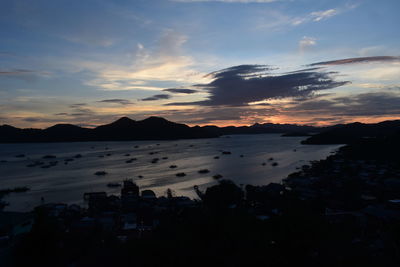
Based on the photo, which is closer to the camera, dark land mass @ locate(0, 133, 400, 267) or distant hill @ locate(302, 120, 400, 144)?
dark land mass @ locate(0, 133, 400, 267)

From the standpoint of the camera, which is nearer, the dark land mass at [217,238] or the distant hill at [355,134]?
the dark land mass at [217,238]

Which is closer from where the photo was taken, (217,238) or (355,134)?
(217,238)

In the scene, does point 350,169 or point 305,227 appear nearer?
point 305,227

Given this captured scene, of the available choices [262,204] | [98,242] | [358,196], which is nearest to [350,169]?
[358,196]

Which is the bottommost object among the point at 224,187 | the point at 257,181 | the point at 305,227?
the point at 257,181

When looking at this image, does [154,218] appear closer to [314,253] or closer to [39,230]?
[39,230]

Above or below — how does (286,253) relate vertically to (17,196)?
above

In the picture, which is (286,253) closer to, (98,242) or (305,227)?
(305,227)

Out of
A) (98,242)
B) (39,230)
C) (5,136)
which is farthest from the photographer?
(5,136)

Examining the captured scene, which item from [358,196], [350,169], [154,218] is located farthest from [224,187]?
[350,169]

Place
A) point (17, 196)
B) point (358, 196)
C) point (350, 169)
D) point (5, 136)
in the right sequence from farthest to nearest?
point (5, 136) → point (350, 169) → point (17, 196) → point (358, 196)
